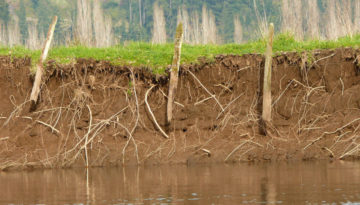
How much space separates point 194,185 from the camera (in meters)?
10.8

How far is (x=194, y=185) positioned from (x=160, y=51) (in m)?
6.79

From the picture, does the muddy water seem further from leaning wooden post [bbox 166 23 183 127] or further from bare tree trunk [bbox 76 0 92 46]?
bare tree trunk [bbox 76 0 92 46]

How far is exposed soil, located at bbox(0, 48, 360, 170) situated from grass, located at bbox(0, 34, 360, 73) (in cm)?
24

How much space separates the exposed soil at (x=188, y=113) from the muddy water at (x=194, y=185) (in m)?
0.96

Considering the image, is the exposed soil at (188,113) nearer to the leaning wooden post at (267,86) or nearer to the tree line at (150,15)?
the leaning wooden post at (267,86)

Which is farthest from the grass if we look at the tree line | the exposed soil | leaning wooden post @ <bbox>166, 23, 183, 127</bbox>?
the tree line

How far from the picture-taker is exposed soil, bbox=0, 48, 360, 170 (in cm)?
1511

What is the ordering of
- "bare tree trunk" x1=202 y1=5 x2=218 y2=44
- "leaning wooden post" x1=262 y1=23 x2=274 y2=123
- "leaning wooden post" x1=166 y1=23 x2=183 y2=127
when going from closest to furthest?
1. "leaning wooden post" x1=262 y1=23 x2=274 y2=123
2. "leaning wooden post" x1=166 y1=23 x2=183 y2=127
3. "bare tree trunk" x1=202 y1=5 x2=218 y2=44

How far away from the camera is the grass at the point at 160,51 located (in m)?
16.1

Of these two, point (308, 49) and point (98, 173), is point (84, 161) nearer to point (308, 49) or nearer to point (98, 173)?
point (98, 173)

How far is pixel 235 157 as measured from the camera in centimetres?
1512

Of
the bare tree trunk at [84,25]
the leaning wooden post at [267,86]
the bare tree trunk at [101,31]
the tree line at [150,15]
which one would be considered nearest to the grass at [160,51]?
the leaning wooden post at [267,86]

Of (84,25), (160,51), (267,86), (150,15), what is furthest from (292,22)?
(150,15)

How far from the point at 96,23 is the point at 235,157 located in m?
13.1
